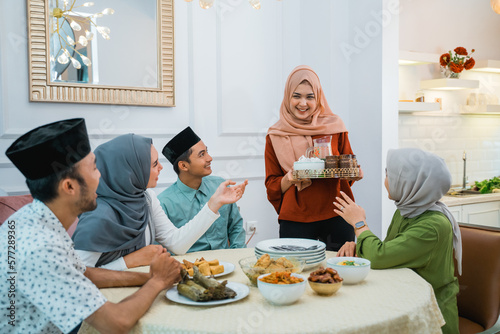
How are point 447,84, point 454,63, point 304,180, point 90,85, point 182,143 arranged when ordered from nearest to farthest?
point 304,180 → point 182,143 → point 90,85 → point 447,84 → point 454,63

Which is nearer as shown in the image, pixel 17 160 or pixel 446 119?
pixel 17 160

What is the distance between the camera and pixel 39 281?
3.98ft

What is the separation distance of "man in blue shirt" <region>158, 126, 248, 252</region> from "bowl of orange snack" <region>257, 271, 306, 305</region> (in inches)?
50.4

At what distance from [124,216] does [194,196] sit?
836 mm

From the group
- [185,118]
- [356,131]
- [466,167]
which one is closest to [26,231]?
[185,118]

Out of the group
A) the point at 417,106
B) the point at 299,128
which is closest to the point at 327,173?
the point at 299,128

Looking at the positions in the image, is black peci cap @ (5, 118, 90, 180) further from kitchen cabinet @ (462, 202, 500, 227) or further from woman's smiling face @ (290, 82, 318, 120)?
kitchen cabinet @ (462, 202, 500, 227)

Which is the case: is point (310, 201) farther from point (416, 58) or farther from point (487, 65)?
point (487, 65)

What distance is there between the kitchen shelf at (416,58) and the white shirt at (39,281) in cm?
367

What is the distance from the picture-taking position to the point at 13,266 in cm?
124

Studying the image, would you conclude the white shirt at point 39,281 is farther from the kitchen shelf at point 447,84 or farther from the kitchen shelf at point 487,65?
the kitchen shelf at point 487,65

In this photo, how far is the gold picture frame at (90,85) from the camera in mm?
3000

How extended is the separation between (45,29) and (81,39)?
0.23 m

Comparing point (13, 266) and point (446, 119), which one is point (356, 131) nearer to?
point (446, 119)
